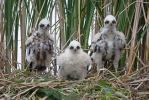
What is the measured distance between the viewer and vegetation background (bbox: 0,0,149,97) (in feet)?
17.5

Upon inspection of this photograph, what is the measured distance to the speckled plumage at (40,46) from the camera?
18.8 feet

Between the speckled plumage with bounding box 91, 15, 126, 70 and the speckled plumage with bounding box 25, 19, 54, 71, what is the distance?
2.03 ft

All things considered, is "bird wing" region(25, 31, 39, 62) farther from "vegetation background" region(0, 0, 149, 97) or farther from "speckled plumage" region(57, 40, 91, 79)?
"speckled plumage" region(57, 40, 91, 79)

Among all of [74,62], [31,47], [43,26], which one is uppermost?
[43,26]

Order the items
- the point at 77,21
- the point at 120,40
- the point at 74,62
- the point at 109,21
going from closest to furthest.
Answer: the point at 74,62 → the point at 109,21 → the point at 120,40 → the point at 77,21

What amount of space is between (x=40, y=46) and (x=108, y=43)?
894 mm

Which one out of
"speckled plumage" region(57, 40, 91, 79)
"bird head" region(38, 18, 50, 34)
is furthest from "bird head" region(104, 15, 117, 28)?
"bird head" region(38, 18, 50, 34)

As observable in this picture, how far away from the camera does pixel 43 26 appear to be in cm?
562

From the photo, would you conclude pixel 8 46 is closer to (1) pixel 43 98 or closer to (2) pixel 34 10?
(2) pixel 34 10

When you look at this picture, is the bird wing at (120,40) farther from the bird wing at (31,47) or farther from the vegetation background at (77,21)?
the bird wing at (31,47)

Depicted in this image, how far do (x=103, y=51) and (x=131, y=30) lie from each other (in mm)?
429

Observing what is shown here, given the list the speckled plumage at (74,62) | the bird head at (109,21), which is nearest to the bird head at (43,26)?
the speckled plumage at (74,62)

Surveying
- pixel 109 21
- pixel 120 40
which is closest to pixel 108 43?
pixel 120 40

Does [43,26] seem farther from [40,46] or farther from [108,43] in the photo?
[108,43]
